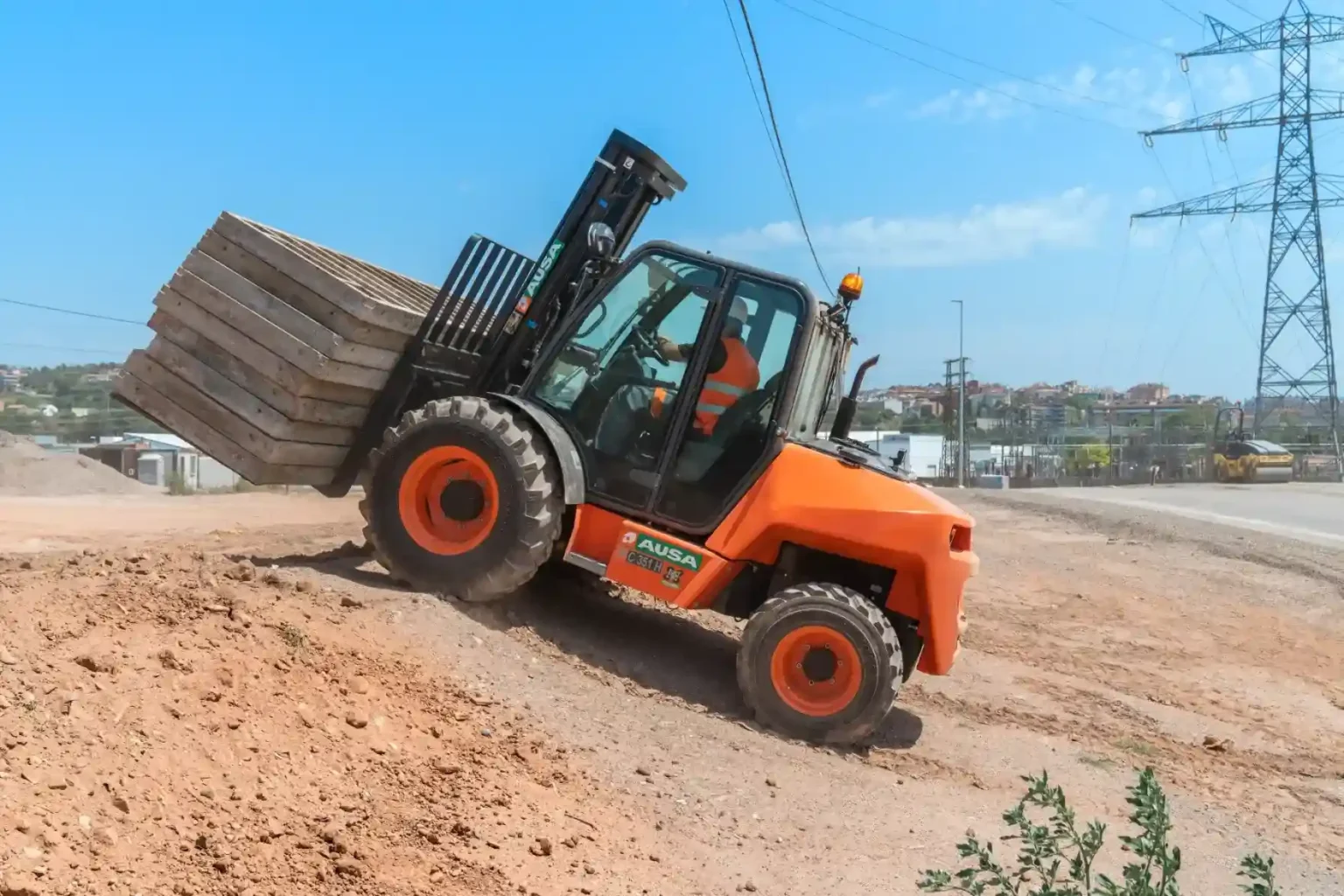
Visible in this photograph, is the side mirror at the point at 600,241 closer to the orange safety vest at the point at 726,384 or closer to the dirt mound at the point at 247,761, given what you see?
the orange safety vest at the point at 726,384

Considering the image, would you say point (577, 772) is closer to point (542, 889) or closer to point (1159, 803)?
point (542, 889)

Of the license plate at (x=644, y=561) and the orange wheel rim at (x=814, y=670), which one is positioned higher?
the license plate at (x=644, y=561)

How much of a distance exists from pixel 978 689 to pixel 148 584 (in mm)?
5636

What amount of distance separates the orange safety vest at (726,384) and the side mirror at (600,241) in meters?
0.98

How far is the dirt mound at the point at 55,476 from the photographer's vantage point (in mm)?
25047

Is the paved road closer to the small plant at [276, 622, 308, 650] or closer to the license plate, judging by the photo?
the license plate

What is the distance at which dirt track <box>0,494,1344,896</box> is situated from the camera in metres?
3.87

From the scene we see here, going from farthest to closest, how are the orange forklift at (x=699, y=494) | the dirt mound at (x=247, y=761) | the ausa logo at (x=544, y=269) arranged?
the ausa logo at (x=544, y=269), the orange forklift at (x=699, y=494), the dirt mound at (x=247, y=761)

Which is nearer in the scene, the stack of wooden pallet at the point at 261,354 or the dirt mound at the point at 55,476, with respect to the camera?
the stack of wooden pallet at the point at 261,354

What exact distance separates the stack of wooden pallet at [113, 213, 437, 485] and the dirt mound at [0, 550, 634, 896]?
130 centimetres

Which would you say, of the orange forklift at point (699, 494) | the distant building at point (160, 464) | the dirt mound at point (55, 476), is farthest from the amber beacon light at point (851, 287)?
the distant building at point (160, 464)

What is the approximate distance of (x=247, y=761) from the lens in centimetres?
424

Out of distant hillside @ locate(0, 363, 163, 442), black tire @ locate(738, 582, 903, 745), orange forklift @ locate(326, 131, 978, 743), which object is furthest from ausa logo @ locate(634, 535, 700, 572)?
distant hillside @ locate(0, 363, 163, 442)

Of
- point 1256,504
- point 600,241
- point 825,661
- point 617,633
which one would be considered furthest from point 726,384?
point 1256,504
